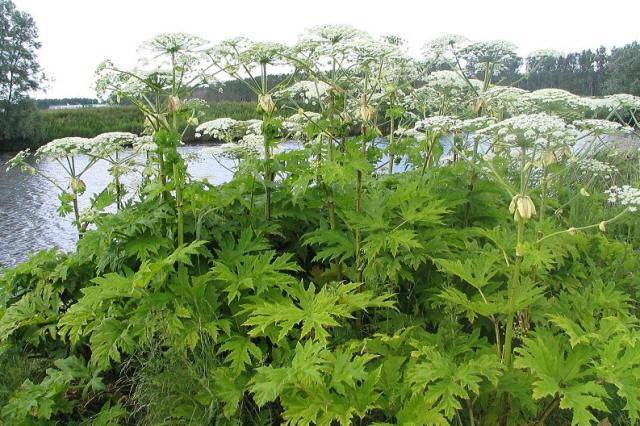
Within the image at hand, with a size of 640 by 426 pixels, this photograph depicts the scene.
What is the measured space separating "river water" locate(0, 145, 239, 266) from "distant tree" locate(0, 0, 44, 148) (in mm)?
13684

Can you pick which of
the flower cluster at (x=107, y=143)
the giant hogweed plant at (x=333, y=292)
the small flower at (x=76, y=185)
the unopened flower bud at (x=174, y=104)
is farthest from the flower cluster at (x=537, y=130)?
the small flower at (x=76, y=185)

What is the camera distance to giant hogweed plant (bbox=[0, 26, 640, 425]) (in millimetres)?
2518

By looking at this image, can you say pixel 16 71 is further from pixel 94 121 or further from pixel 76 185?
pixel 76 185

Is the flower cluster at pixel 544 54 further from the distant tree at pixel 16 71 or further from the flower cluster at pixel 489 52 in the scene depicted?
the distant tree at pixel 16 71

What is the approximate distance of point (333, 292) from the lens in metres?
2.93

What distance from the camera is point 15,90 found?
30.0 meters

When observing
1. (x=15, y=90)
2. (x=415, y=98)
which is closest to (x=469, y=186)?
(x=415, y=98)

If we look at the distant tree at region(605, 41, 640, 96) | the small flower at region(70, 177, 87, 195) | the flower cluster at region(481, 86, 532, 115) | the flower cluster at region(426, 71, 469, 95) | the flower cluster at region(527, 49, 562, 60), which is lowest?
the small flower at region(70, 177, 87, 195)

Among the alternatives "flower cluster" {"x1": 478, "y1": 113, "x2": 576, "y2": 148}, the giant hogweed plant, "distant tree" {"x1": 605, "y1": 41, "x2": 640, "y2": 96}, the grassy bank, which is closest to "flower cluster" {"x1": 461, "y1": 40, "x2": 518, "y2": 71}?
the giant hogweed plant

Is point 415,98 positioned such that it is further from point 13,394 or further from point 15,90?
point 15,90

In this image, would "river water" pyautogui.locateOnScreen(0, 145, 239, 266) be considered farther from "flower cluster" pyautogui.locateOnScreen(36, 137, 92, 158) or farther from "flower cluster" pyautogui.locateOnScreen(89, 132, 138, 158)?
"flower cluster" pyautogui.locateOnScreen(36, 137, 92, 158)

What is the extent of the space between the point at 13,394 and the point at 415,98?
4274mm

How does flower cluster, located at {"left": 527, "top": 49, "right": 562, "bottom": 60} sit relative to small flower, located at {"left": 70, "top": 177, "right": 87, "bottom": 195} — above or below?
above

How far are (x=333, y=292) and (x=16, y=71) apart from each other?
34.2m
